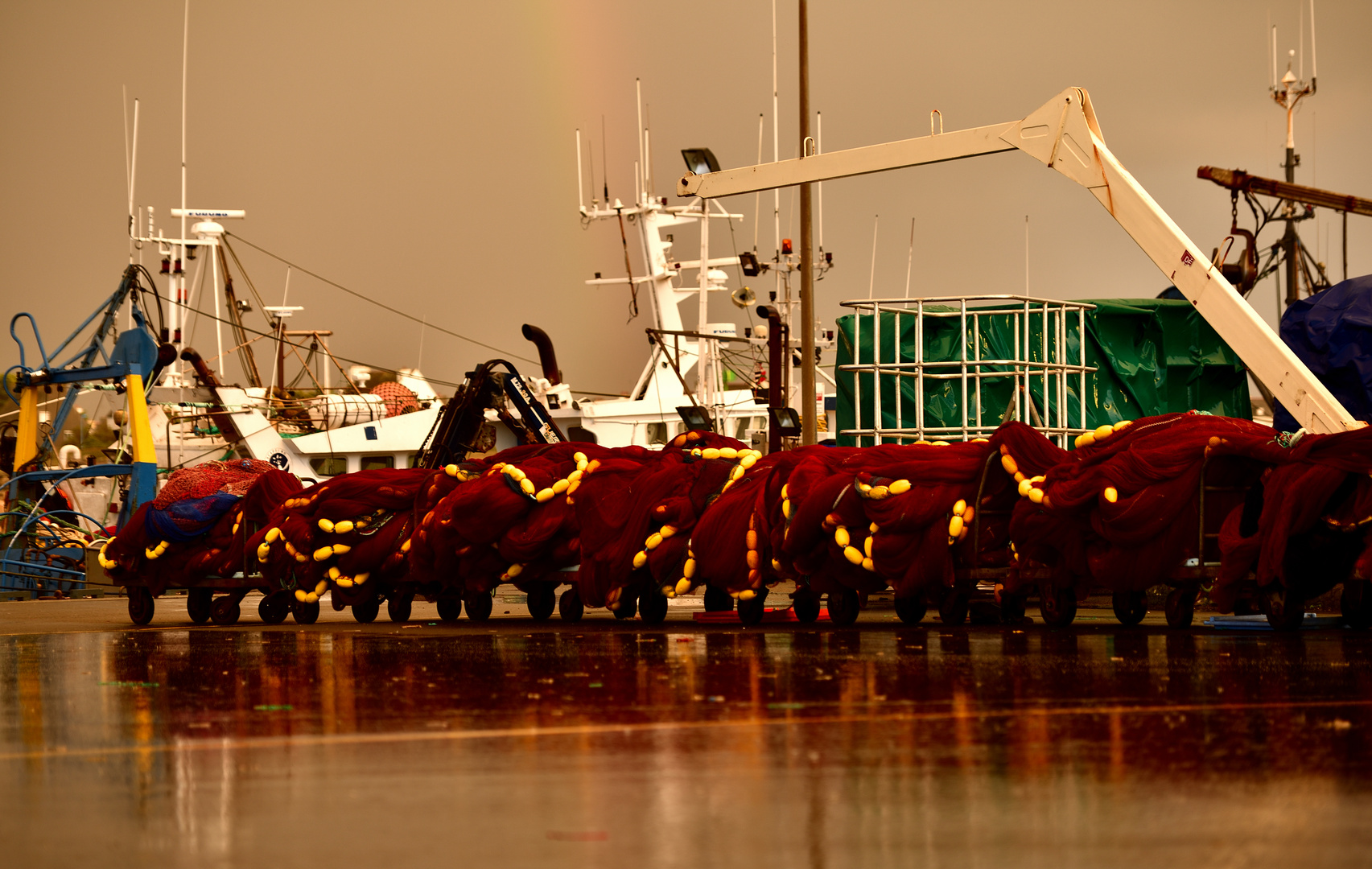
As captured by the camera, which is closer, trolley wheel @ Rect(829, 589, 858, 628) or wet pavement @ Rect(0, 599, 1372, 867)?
wet pavement @ Rect(0, 599, 1372, 867)

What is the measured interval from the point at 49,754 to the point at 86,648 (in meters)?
6.07

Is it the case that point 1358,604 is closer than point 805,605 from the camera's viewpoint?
Yes

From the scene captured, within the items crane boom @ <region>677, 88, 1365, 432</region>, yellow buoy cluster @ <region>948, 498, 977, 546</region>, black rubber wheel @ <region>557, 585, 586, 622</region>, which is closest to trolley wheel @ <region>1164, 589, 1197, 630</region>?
yellow buoy cluster @ <region>948, 498, 977, 546</region>

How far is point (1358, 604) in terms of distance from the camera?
10.2 meters

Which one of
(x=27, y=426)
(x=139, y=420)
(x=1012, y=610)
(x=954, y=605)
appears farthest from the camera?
(x=27, y=426)

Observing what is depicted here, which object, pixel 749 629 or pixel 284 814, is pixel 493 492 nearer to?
pixel 749 629

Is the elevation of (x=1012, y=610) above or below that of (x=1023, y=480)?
below

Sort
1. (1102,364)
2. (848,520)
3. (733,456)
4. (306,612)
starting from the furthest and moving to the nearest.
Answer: (1102,364) → (306,612) → (733,456) → (848,520)

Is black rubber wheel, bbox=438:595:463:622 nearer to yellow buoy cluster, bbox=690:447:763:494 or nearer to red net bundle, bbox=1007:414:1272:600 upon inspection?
yellow buoy cluster, bbox=690:447:763:494

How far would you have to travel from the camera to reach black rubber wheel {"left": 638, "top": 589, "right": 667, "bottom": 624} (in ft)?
42.5

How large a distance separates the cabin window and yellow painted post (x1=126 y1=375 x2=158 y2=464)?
10923 millimetres

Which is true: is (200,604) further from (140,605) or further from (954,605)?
(954,605)

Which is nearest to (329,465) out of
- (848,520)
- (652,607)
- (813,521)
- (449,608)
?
(449,608)

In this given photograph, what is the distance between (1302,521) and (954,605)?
10.4ft
